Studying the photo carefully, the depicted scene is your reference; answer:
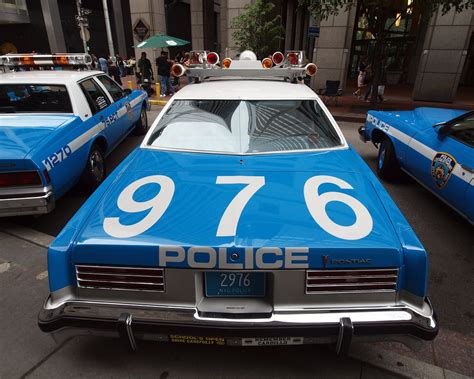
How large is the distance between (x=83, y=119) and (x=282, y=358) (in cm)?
407

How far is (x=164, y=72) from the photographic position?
45.0 feet

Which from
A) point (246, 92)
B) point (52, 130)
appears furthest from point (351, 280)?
point (52, 130)

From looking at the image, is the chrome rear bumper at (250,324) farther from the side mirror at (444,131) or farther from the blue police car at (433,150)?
the side mirror at (444,131)

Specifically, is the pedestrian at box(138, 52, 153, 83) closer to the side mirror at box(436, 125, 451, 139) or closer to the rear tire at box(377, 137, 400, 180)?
the rear tire at box(377, 137, 400, 180)

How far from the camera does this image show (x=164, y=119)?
338 centimetres

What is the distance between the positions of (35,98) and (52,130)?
114 centimetres

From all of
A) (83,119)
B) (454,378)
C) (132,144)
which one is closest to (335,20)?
(132,144)

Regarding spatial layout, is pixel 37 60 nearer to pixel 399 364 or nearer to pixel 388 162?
pixel 388 162

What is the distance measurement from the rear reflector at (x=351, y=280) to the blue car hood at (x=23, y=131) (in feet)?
10.7

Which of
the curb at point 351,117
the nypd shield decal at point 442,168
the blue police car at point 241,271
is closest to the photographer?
the blue police car at point 241,271

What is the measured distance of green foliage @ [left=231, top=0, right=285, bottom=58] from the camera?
13953mm

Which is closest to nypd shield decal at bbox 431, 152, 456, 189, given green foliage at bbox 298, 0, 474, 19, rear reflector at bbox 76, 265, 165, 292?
rear reflector at bbox 76, 265, 165, 292

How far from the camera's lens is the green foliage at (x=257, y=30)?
45.8 feet

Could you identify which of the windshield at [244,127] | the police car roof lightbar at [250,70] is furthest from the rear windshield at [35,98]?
the windshield at [244,127]
